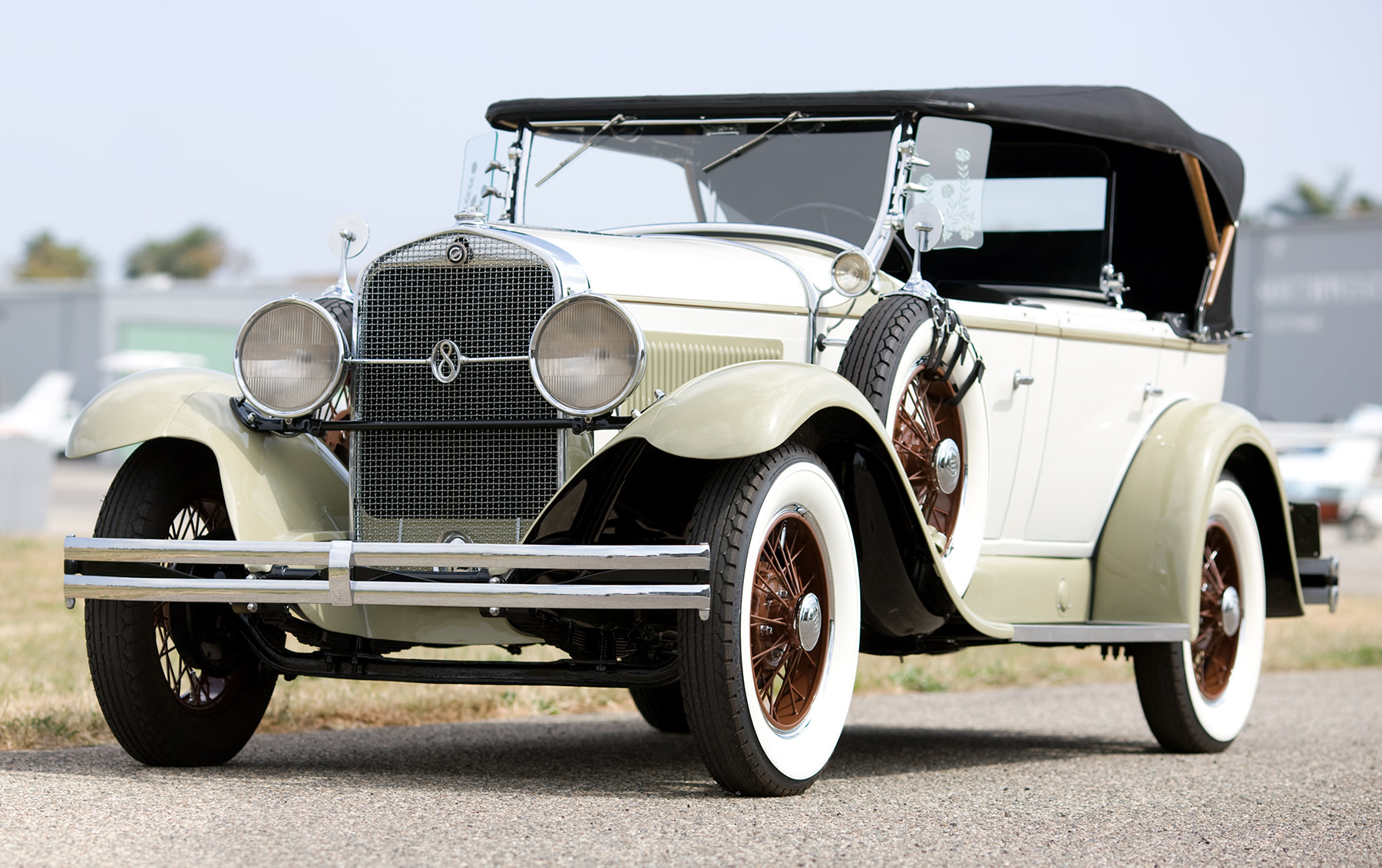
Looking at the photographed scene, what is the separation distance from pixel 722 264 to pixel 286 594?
5.68 feet

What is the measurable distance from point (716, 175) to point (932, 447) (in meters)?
1.43

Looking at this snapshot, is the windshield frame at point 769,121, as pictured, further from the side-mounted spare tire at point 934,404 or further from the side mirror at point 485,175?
the side-mounted spare tire at point 934,404

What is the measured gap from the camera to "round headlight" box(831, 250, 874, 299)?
5316mm

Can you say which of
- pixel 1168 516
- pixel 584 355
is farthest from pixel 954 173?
pixel 584 355

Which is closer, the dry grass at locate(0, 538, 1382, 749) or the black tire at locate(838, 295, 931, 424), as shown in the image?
the black tire at locate(838, 295, 931, 424)

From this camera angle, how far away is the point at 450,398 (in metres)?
5.00

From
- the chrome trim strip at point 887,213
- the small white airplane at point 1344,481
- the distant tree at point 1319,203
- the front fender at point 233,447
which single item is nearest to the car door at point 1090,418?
the chrome trim strip at point 887,213

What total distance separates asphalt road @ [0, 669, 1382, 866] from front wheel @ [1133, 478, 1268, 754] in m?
0.15

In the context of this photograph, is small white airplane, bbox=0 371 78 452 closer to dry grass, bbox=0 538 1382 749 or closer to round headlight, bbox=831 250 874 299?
dry grass, bbox=0 538 1382 749

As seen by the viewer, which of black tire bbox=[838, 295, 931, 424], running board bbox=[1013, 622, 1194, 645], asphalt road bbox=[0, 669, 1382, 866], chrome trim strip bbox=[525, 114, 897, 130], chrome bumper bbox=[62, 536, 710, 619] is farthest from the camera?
chrome trim strip bbox=[525, 114, 897, 130]

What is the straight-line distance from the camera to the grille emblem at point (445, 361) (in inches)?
195

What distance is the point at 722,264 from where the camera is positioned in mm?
5363

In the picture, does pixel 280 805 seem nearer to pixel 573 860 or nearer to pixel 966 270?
pixel 573 860

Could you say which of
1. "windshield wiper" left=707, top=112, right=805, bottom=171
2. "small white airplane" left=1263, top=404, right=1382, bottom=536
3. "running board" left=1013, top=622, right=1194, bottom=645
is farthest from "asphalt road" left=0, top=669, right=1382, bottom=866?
"small white airplane" left=1263, top=404, right=1382, bottom=536
